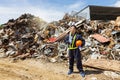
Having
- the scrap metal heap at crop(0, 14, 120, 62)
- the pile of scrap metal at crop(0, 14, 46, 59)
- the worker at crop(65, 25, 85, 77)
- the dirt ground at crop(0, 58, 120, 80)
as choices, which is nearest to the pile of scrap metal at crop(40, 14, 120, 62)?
the scrap metal heap at crop(0, 14, 120, 62)

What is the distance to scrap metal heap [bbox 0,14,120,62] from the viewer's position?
41.0ft

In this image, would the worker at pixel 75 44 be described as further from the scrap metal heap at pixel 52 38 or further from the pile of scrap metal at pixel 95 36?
the pile of scrap metal at pixel 95 36

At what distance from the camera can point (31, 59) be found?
1229 centimetres

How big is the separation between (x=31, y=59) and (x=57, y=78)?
381cm

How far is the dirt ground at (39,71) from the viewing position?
28.8 feet

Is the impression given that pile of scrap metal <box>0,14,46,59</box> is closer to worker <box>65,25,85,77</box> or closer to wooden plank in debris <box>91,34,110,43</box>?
wooden plank in debris <box>91,34,110,43</box>

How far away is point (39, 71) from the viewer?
9797mm

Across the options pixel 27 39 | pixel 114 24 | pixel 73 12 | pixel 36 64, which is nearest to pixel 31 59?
pixel 36 64

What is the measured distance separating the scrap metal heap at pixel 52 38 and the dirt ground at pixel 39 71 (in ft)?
2.74

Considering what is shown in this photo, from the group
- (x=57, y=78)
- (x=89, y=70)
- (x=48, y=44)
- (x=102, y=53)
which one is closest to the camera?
Answer: (x=57, y=78)

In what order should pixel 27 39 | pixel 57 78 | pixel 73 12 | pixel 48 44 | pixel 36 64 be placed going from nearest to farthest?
pixel 57 78
pixel 36 64
pixel 48 44
pixel 27 39
pixel 73 12

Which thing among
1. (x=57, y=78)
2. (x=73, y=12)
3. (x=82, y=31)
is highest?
(x=73, y=12)

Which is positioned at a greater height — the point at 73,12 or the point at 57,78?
the point at 73,12

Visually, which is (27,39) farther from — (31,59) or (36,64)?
(36,64)
